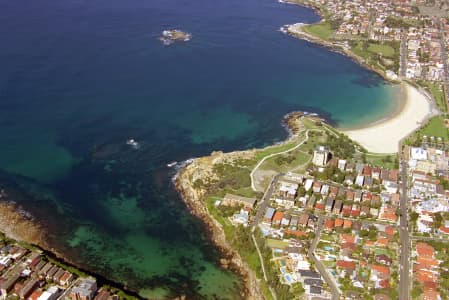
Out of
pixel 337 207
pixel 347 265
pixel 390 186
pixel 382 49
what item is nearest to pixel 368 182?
pixel 390 186

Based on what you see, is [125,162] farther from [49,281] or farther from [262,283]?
[262,283]

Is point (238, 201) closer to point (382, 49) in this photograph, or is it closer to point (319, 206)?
point (319, 206)

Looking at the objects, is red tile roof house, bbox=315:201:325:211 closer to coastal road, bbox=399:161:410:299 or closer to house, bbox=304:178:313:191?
house, bbox=304:178:313:191

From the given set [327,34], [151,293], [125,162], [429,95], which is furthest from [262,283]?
[327,34]

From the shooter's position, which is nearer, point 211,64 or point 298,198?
point 298,198

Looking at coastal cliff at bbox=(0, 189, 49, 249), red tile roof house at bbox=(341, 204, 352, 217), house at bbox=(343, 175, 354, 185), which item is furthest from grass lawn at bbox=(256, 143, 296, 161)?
coastal cliff at bbox=(0, 189, 49, 249)
